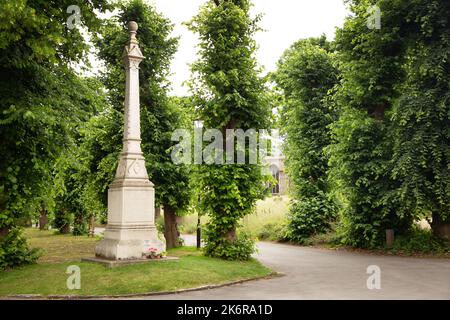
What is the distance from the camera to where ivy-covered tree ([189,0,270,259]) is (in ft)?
53.7

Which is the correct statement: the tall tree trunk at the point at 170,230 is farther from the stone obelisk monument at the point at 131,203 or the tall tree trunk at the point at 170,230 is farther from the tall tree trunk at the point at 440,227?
the tall tree trunk at the point at 440,227

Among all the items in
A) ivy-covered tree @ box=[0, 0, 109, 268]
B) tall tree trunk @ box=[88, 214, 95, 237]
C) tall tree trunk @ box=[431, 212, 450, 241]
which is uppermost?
ivy-covered tree @ box=[0, 0, 109, 268]

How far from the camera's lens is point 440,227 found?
1903 centimetres

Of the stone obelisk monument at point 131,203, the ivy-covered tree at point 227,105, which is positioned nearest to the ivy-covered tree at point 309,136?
the ivy-covered tree at point 227,105

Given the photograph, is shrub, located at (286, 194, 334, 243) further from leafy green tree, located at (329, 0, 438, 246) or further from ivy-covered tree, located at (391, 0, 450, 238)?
ivy-covered tree, located at (391, 0, 450, 238)

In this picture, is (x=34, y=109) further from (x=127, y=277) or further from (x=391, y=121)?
(x=391, y=121)

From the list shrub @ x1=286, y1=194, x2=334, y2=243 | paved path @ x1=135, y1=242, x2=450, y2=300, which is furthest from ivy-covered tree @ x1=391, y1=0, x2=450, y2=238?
shrub @ x1=286, y1=194, x2=334, y2=243

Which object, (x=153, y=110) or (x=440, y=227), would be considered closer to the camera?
(x=440, y=227)

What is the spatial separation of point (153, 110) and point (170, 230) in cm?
576

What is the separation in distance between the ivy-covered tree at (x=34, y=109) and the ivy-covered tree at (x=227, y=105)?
4324 mm

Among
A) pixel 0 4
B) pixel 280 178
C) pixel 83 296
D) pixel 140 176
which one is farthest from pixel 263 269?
pixel 280 178

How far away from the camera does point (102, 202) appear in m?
22.3

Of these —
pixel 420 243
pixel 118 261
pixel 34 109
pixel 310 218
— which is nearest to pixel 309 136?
pixel 310 218

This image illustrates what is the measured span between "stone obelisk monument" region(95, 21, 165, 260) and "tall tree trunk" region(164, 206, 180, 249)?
6547 millimetres
